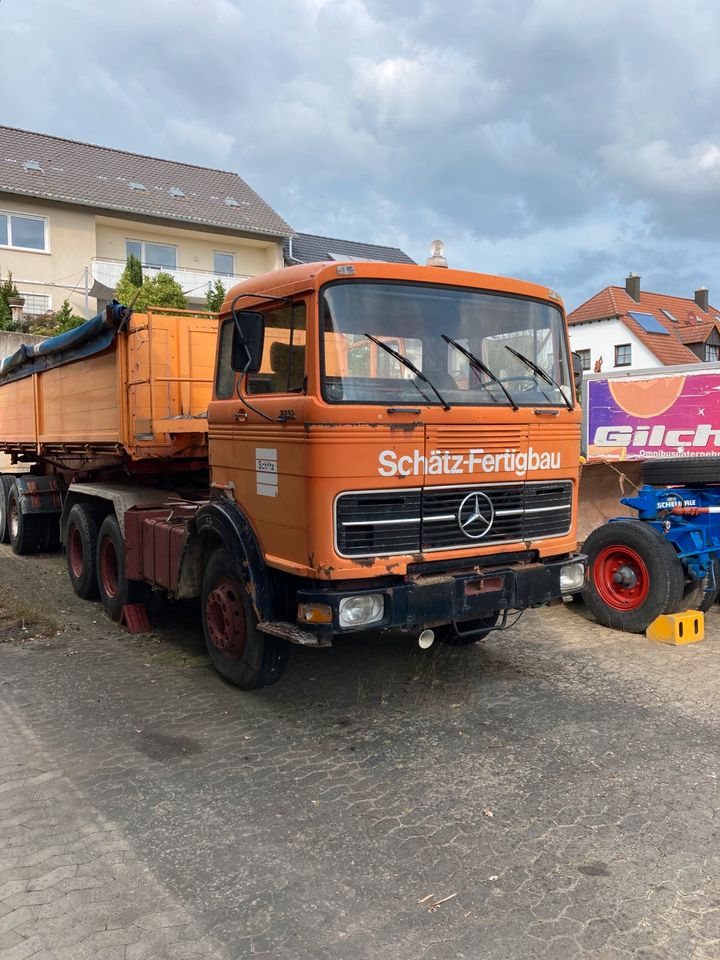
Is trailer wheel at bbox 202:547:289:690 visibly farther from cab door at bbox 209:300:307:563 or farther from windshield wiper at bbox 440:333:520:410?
windshield wiper at bbox 440:333:520:410

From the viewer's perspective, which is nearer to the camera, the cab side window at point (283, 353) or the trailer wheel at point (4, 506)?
the cab side window at point (283, 353)

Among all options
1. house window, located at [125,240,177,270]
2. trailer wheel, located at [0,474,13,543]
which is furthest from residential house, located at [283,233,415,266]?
trailer wheel, located at [0,474,13,543]

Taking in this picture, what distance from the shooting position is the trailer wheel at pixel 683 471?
253 inches

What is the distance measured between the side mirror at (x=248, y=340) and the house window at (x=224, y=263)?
86.7ft

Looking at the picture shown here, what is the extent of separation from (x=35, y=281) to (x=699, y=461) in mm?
24647

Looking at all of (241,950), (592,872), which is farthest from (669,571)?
(241,950)

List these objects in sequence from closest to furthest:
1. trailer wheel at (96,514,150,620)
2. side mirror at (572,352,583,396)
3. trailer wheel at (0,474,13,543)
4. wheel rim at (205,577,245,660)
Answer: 1. wheel rim at (205,577,245,660)
2. side mirror at (572,352,583,396)
3. trailer wheel at (96,514,150,620)
4. trailer wheel at (0,474,13,543)

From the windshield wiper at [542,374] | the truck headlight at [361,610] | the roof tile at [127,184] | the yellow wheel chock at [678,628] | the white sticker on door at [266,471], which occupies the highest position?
the roof tile at [127,184]

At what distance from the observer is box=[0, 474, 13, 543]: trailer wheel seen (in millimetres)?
10898

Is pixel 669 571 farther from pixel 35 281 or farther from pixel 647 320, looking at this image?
pixel 647 320

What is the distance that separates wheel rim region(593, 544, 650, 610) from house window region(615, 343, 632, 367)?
1253 inches

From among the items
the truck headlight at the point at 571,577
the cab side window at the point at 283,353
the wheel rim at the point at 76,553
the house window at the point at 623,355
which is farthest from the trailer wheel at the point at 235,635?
the house window at the point at 623,355

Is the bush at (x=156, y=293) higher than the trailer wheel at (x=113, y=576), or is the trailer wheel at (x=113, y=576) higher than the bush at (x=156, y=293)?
the bush at (x=156, y=293)

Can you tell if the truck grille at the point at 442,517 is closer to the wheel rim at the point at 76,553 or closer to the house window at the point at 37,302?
the wheel rim at the point at 76,553
